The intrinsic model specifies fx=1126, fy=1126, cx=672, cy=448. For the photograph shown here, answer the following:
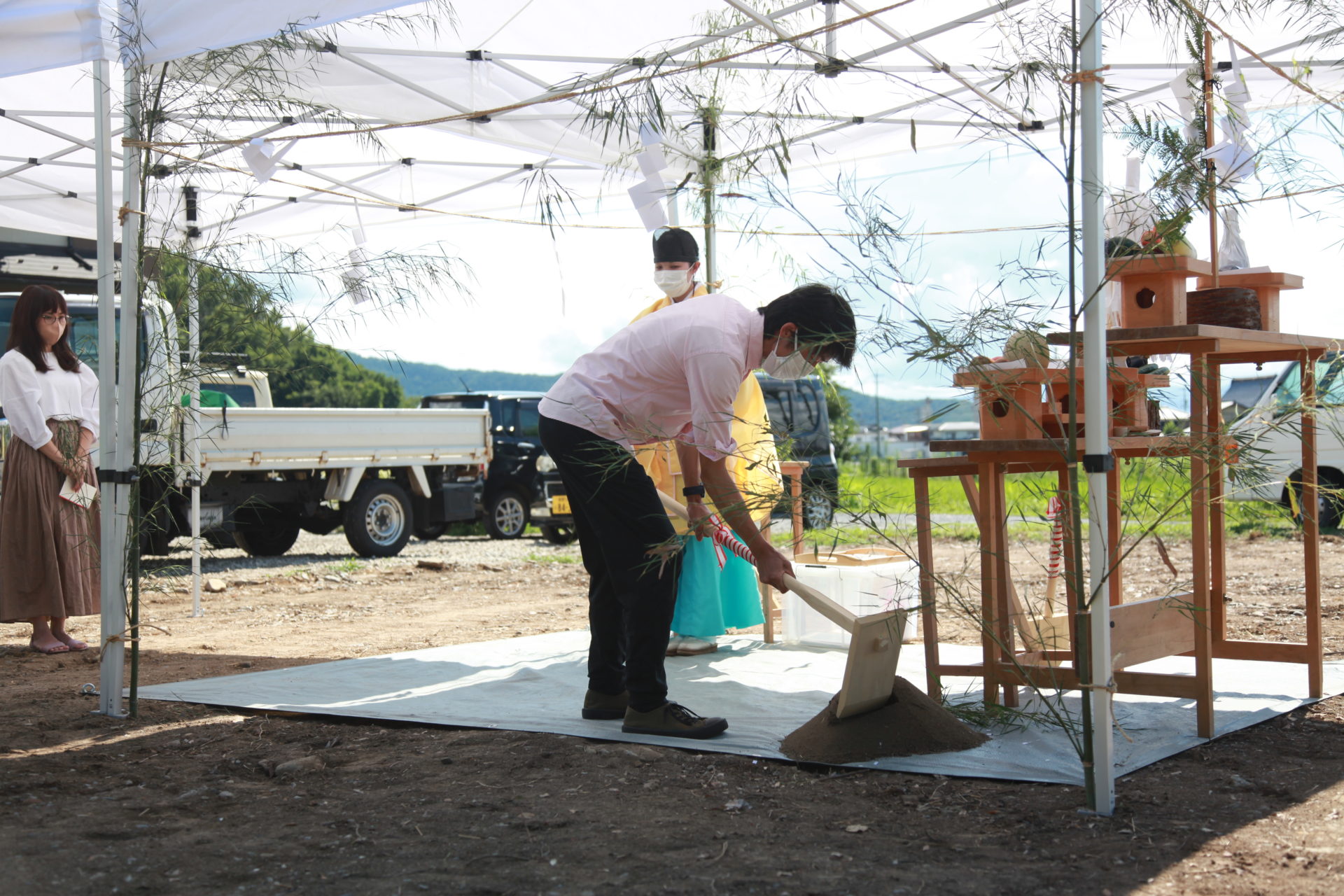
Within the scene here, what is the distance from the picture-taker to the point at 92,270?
9430 mm

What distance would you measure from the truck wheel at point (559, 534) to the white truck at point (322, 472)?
1294mm

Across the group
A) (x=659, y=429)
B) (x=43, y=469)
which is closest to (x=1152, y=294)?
(x=659, y=429)

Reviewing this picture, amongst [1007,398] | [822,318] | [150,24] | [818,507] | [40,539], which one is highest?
[150,24]

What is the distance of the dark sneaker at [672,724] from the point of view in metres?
3.08

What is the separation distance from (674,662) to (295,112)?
4140 millimetres

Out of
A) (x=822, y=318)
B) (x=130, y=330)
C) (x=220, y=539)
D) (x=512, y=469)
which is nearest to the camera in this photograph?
(x=822, y=318)

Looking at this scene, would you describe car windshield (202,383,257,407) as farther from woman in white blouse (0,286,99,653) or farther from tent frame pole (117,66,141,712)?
tent frame pole (117,66,141,712)

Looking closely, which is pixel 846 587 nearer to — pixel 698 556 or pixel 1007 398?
pixel 698 556

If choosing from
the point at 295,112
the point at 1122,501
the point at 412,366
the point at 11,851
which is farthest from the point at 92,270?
the point at 1122,501

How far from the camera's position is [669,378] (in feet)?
10.1

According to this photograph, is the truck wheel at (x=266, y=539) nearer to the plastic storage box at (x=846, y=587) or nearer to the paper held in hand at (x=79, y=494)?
the paper held in hand at (x=79, y=494)

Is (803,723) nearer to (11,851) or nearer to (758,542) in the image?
(758,542)

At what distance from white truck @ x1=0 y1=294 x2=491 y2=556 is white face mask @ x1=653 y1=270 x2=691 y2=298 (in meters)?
3.88

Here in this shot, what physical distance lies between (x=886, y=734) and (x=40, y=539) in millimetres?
3899
